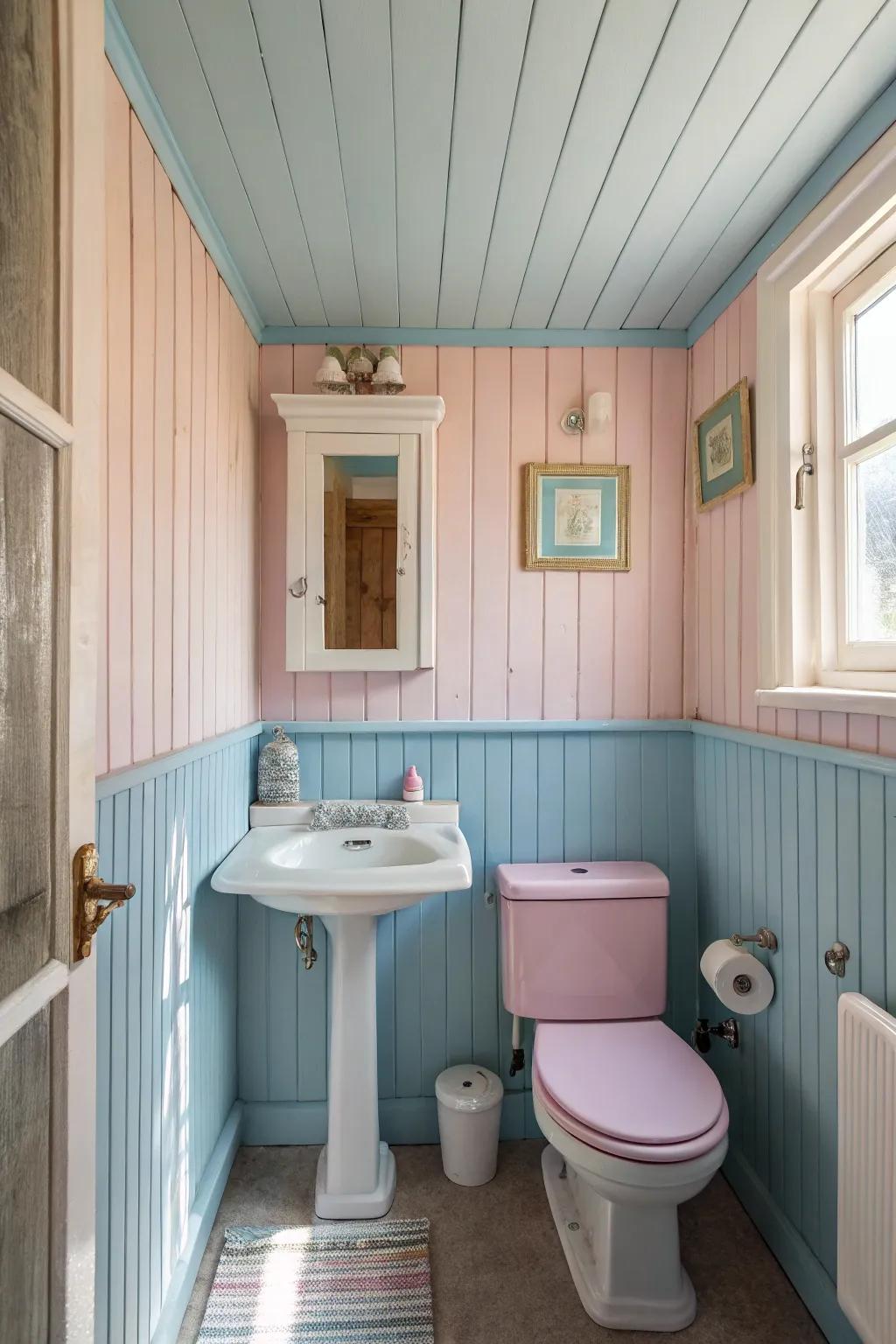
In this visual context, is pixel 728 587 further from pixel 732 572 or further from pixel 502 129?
pixel 502 129

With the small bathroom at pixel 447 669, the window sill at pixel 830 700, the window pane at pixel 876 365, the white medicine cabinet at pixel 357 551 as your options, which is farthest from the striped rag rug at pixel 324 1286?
the window pane at pixel 876 365

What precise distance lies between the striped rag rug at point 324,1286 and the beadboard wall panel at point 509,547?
121cm

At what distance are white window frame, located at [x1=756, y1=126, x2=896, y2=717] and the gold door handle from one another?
49.0 inches

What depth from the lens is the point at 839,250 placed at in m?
1.28

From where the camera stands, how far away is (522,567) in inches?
75.5

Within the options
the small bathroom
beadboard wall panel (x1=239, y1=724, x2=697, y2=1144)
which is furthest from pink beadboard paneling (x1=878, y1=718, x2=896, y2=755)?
beadboard wall panel (x1=239, y1=724, x2=697, y2=1144)

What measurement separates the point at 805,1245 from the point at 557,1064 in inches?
23.9

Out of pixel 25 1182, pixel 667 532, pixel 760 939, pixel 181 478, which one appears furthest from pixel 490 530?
pixel 25 1182

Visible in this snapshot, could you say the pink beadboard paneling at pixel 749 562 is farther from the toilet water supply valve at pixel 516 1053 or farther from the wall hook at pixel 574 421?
the toilet water supply valve at pixel 516 1053

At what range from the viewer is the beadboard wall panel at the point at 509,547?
1.90m

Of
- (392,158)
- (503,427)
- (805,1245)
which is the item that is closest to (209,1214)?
(805,1245)

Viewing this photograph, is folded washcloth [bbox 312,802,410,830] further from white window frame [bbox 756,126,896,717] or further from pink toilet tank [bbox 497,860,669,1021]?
white window frame [bbox 756,126,896,717]

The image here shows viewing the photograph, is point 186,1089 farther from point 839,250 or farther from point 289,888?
point 839,250

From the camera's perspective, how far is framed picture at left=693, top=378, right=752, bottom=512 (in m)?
1.60
